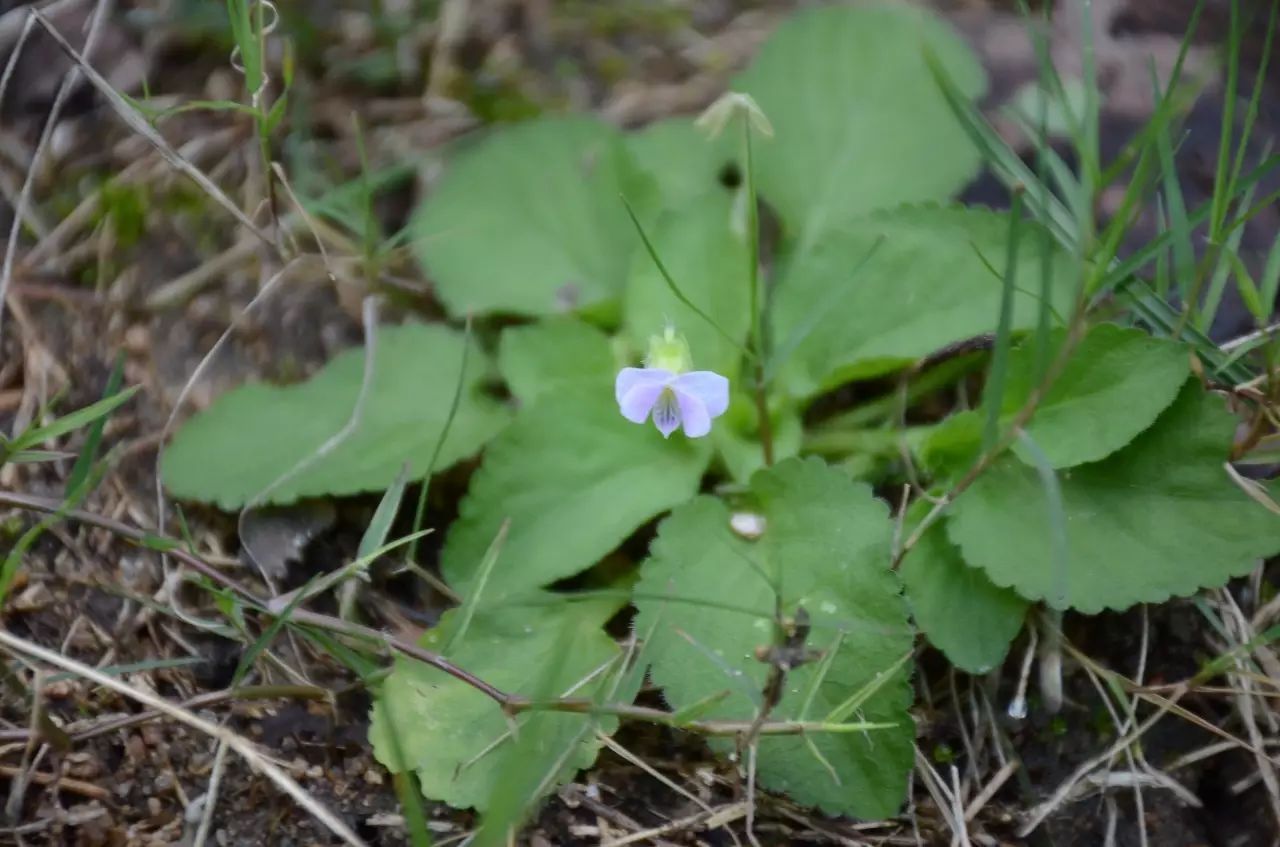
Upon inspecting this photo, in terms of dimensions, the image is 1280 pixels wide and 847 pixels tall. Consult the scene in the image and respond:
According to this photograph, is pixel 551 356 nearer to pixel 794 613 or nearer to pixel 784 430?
pixel 784 430

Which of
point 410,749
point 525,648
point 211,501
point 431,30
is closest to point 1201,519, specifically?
point 525,648

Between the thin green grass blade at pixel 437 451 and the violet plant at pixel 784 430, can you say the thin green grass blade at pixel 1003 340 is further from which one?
the thin green grass blade at pixel 437 451

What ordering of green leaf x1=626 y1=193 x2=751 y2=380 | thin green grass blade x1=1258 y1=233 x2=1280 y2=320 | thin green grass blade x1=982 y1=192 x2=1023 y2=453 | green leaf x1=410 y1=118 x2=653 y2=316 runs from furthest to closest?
green leaf x1=410 y1=118 x2=653 y2=316
green leaf x1=626 y1=193 x2=751 y2=380
thin green grass blade x1=1258 y1=233 x2=1280 y2=320
thin green grass blade x1=982 y1=192 x2=1023 y2=453

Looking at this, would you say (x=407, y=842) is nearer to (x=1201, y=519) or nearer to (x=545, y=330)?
(x=545, y=330)

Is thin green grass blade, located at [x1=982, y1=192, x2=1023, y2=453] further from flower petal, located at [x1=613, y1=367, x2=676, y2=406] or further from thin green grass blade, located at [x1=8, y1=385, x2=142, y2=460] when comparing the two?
thin green grass blade, located at [x1=8, y1=385, x2=142, y2=460]

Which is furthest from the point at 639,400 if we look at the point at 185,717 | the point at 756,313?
the point at 185,717

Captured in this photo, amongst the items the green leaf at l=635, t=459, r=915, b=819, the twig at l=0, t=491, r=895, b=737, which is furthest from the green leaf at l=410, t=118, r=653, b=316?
the twig at l=0, t=491, r=895, b=737

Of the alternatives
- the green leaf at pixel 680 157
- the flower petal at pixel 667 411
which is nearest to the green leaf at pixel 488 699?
the flower petal at pixel 667 411
